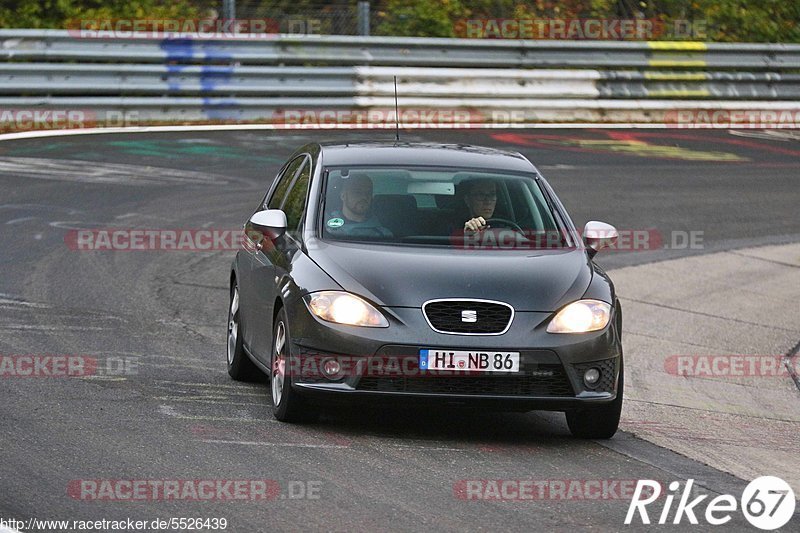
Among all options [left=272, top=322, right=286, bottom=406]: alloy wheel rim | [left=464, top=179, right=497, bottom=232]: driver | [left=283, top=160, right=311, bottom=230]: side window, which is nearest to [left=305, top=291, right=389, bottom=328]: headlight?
[left=272, top=322, right=286, bottom=406]: alloy wheel rim

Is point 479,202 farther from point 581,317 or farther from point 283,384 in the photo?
point 283,384

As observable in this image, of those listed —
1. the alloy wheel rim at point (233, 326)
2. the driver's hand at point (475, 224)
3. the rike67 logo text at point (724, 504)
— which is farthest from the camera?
the alloy wheel rim at point (233, 326)

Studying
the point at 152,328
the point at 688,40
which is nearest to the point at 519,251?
the point at 152,328

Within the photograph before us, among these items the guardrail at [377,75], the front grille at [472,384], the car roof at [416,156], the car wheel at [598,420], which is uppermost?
the car roof at [416,156]

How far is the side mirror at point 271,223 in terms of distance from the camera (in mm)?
8891

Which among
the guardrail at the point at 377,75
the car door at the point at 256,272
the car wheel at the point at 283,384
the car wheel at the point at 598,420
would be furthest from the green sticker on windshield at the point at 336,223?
the guardrail at the point at 377,75

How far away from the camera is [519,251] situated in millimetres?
8734

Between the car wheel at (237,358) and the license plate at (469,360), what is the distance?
204cm

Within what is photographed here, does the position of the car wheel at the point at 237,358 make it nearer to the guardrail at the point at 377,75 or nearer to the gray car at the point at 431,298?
the gray car at the point at 431,298

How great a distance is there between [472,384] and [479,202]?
1571 mm

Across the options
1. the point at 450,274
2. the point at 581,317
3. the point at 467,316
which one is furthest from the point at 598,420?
the point at 450,274

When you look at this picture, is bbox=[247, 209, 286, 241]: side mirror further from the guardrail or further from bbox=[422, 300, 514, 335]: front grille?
the guardrail

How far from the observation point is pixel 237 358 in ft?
31.9

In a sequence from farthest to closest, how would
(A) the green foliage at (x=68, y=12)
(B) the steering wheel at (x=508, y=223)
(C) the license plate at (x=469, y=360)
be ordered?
(A) the green foliage at (x=68, y=12), (B) the steering wheel at (x=508, y=223), (C) the license plate at (x=469, y=360)
